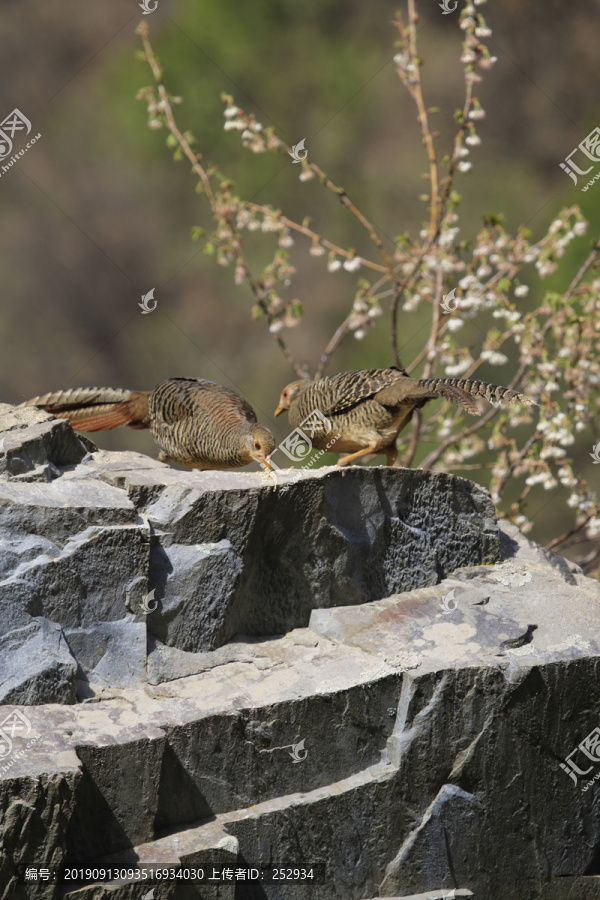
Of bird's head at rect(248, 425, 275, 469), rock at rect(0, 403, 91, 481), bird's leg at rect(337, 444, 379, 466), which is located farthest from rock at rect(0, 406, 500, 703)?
bird's leg at rect(337, 444, 379, 466)

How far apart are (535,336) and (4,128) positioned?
3908 millimetres

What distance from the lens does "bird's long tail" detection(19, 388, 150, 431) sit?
411 cm

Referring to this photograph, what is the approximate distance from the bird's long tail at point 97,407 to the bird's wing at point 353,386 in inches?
34.0

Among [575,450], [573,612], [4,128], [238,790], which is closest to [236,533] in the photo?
[238,790]

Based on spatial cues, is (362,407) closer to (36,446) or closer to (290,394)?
(290,394)

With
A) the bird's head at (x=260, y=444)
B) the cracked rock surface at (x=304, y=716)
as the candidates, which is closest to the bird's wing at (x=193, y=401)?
the bird's head at (x=260, y=444)

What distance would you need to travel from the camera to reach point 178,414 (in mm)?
4145

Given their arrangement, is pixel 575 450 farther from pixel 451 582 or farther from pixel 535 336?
pixel 451 582

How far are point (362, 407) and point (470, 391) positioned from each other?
0.61 meters

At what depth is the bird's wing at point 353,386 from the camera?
396 centimetres

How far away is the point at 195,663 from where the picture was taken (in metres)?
3.10

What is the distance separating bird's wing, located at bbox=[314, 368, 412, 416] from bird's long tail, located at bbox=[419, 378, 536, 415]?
1.01 feet

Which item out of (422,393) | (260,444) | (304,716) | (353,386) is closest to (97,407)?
(260,444)

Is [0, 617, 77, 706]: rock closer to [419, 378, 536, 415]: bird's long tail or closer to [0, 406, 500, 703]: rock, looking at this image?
[0, 406, 500, 703]: rock
